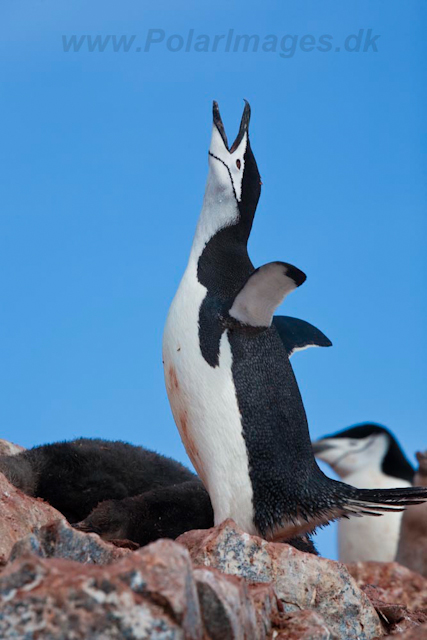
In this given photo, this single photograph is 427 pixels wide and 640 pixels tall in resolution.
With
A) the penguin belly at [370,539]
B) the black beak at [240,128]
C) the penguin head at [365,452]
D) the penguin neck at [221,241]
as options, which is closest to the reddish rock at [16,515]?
the penguin neck at [221,241]

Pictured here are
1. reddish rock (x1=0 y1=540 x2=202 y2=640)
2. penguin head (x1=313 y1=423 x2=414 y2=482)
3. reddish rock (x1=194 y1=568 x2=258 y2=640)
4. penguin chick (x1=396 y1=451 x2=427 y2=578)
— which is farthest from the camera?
penguin head (x1=313 y1=423 x2=414 y2=482)

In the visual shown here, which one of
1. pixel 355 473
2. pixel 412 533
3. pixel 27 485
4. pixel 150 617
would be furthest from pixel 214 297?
pixel 355 473

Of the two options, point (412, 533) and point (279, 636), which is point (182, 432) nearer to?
point (279, 636)

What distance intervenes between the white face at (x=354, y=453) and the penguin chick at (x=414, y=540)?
2911 mm

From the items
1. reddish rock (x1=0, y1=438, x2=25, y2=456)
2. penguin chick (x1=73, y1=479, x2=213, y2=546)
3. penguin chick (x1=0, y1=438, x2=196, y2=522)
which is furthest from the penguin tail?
reddish rock (x1=0, y1=438, x2=25, y2=456)

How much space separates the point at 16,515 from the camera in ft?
9.95

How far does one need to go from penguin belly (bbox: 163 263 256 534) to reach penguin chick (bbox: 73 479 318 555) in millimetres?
164

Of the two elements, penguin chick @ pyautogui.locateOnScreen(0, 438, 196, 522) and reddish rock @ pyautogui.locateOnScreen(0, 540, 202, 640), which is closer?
reddish rock @ pyautogui.locateOnScreen(0, 540, 202, 640)

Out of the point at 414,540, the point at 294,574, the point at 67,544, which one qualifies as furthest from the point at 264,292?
the point at 414,540

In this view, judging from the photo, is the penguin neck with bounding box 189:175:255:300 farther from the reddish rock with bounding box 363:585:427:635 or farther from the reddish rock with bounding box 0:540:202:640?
the reddish rock with bounding box 0:540:202:640

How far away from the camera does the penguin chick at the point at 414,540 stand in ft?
20.1

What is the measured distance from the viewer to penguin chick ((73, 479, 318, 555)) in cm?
341

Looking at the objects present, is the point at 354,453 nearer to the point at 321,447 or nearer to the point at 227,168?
the point at 321,447

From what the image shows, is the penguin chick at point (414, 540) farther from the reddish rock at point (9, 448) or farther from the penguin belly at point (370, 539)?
the reddish rock at point (9, 448)
